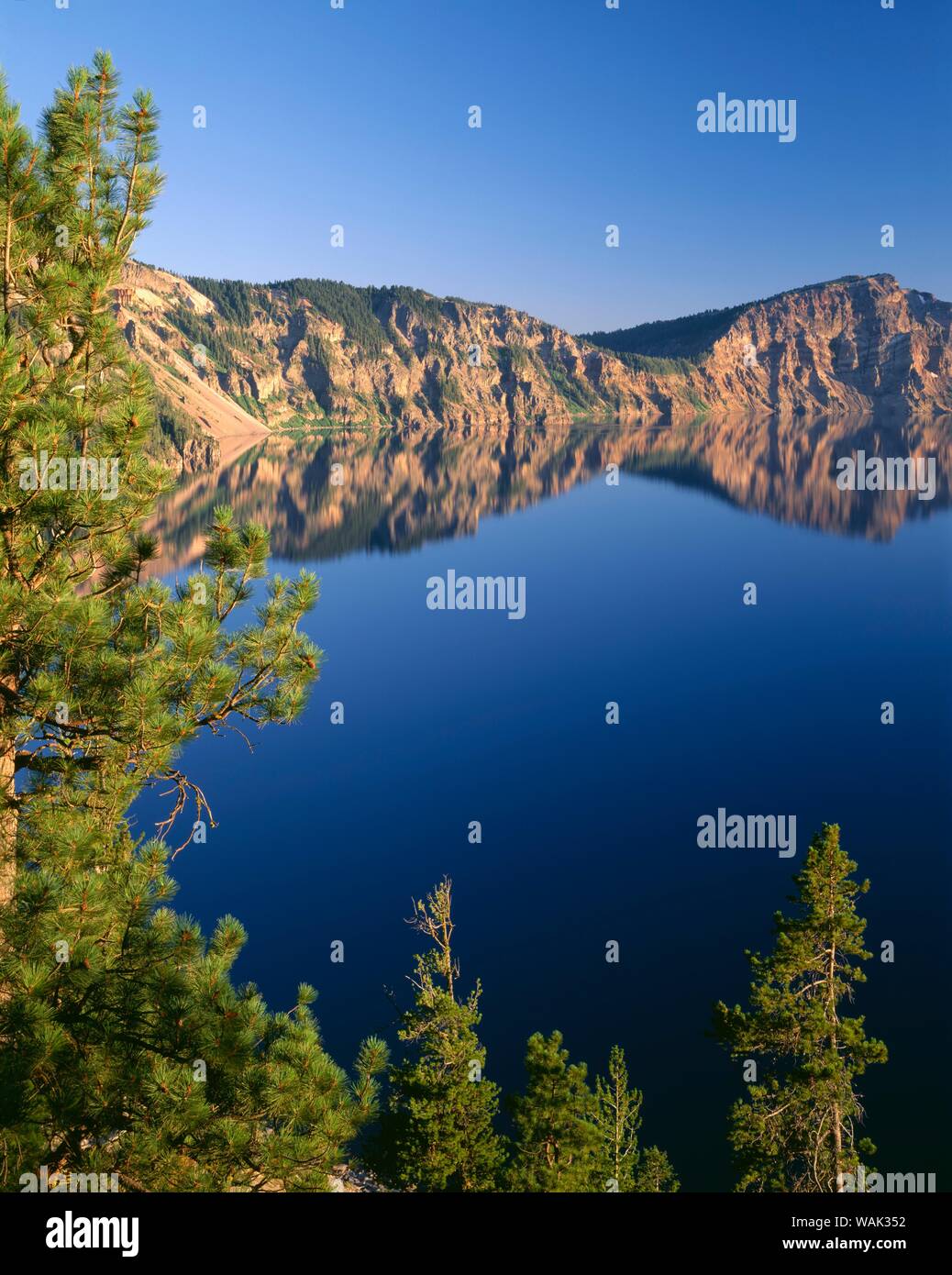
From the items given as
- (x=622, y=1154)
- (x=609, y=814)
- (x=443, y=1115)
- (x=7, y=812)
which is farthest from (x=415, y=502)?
(x=7, y=812)

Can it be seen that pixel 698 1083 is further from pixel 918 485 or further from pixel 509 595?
pixel 918 485

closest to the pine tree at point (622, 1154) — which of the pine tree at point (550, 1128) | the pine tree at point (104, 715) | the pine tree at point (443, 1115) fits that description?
the pine tree at point (550, 1128)

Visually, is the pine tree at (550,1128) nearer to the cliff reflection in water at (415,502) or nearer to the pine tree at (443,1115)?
the pine tree at (443,1115)

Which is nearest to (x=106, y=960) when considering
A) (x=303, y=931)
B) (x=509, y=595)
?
(x=303, y=931)

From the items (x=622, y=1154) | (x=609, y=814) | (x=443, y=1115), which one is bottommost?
(x=622, y=1154)

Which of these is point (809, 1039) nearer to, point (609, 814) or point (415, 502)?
point (609, 814)

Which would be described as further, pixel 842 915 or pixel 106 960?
pixel 842 915
